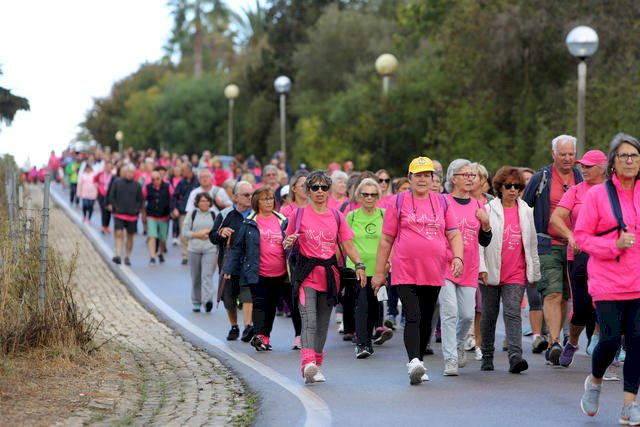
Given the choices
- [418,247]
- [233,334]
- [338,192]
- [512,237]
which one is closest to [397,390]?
[418,247]

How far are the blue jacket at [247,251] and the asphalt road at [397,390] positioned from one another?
79 cm

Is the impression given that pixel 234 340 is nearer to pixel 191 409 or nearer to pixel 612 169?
pixel 191 409

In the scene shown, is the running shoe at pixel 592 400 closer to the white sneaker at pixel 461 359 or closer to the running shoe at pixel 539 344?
the white sneaker at pixel 461 359

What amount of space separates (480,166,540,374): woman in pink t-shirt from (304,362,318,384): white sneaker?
68.3 inches

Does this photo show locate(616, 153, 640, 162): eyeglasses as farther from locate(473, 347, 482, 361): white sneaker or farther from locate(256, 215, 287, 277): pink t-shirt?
locate(256, 215, 287, 277): pink t-shirt

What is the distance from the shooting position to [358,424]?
890cm

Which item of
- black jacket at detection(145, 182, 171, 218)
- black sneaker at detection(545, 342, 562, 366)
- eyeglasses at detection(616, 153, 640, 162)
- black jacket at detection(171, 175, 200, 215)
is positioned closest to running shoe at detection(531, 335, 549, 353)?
black sneaker at detection(545, 342, 562, 366)

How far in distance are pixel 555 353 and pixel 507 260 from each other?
95cm

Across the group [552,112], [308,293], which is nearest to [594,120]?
[552,112]

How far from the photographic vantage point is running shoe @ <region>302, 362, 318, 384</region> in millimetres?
10930

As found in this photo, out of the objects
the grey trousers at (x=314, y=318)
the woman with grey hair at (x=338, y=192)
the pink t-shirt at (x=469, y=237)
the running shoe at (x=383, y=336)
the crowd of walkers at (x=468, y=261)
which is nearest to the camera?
the crowd of walkers at (x=468, y=261)

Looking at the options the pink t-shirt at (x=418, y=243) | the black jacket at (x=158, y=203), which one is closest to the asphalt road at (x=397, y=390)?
the pink t-shirt at (x=418, y=243)

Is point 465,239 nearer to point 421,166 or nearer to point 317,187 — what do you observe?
point 421,166

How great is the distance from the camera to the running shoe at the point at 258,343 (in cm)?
1370
